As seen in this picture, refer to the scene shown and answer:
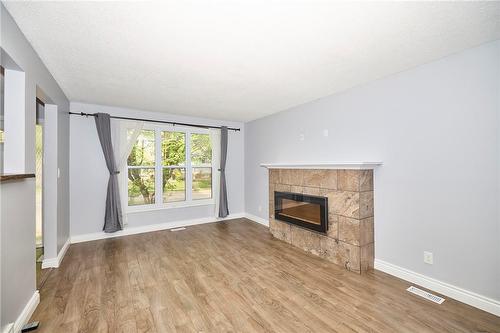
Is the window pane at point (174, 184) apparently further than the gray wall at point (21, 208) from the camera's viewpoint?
Yes

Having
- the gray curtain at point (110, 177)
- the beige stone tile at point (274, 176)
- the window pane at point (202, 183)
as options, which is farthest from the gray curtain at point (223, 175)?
the gray curtain at point (110, 177)

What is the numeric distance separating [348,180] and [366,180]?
0.70 feet

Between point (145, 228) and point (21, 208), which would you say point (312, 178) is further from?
point (145, 228)

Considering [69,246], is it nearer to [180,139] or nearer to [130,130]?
[130,130]

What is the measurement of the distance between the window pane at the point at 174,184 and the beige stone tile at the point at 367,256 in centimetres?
367

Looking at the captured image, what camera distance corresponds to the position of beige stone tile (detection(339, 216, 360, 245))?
2786 millimetres

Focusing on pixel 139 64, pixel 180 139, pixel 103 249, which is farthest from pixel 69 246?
pixel 139 64

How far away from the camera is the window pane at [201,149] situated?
5137mm

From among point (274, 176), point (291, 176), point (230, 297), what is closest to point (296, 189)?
point (291, 176)

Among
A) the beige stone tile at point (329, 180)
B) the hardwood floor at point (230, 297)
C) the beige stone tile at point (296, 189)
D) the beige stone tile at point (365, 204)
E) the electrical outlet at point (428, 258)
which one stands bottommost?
the hardwood floor at point (230, 297)

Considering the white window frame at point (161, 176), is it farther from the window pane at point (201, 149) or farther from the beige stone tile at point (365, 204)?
the beige stone tile at point (365, 204)

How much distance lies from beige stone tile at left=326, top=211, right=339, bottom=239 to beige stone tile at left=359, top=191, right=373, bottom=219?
1.09ft

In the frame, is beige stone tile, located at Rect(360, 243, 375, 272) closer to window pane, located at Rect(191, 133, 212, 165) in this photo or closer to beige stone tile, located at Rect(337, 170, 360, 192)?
beige stone tile, located at Rect(337, 170, 360, 192)

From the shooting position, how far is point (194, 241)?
12.9 ft
